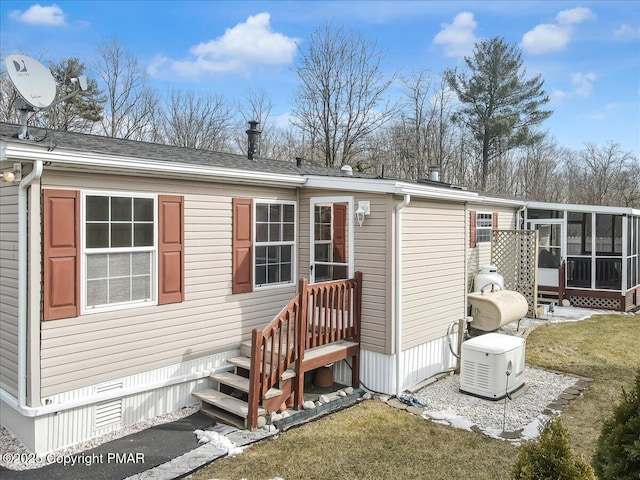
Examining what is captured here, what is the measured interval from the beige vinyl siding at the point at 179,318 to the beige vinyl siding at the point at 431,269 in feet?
5.84

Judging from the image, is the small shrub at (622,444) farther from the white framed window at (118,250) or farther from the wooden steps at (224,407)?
the white framed window at (118,250)

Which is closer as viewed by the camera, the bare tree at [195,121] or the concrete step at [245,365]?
the concrete step at [245,365]

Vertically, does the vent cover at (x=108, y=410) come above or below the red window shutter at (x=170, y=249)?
below

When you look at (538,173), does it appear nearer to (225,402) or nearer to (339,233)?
(339,233)

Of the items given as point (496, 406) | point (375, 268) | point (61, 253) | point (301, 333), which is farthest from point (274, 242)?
point (496, 406)

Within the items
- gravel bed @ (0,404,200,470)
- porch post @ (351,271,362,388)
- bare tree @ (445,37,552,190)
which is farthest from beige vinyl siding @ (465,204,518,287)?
bare tree @ (445,37,552,190)

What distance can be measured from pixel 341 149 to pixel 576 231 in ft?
39.2

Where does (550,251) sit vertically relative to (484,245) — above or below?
below

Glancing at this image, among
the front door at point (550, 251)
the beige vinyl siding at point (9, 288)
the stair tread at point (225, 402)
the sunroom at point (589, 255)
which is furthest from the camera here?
the front door at point (550, 251)

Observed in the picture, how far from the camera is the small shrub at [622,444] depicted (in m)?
2.64

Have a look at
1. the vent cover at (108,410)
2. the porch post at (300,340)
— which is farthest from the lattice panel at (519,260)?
the vent cover at (108,410)

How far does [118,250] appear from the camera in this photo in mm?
4996

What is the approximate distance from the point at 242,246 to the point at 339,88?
17.1 metres

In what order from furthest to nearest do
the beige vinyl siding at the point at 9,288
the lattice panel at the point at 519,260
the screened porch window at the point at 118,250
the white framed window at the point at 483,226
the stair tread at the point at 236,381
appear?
the white framed window at the point at 483,226 → the lattice panel at the point at 519,260 → the stair tread at the point at 236,381 → the screened porch window at the point at 118,250 → the beige vinyl siding at the point at 9,288
